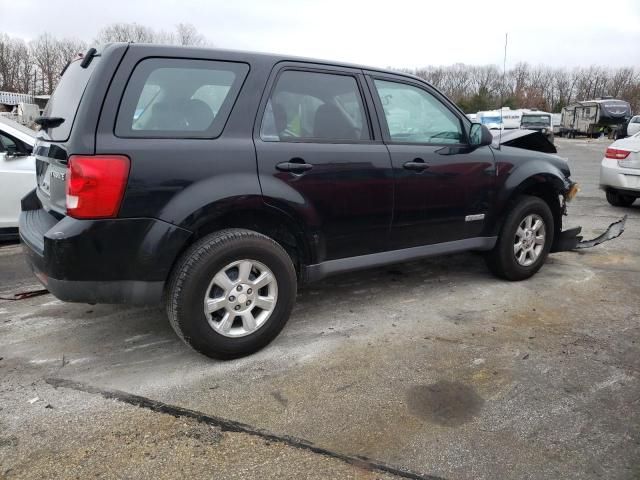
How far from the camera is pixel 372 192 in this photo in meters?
3.60

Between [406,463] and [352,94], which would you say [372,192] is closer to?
[352,94]

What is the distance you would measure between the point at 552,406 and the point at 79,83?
125 inches

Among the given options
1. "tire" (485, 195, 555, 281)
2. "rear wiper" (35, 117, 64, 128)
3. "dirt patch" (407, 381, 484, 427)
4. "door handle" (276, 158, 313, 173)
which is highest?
"rear wiper" (35, 117, 64, 128)

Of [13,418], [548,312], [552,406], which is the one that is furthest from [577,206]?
[13,418]

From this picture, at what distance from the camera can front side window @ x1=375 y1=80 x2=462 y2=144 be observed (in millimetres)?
3814

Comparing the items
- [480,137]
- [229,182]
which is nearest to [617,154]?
[480,137]

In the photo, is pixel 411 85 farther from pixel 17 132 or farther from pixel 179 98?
pixel 17 132

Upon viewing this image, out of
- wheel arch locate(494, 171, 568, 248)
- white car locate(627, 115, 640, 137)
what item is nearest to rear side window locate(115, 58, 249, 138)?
wheel arch locate(494, 171, 568, 248)

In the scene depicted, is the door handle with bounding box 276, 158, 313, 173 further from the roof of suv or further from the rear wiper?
the rear wiper

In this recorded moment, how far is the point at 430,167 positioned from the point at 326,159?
3.04 ft

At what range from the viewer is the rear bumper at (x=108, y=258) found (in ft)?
8.95

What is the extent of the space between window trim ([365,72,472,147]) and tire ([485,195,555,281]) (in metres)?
0.83

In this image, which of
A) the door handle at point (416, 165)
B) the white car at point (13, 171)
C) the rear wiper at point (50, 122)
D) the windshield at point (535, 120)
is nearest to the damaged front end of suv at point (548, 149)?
the door handle at point (416, 165)

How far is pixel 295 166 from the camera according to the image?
3227 mm
